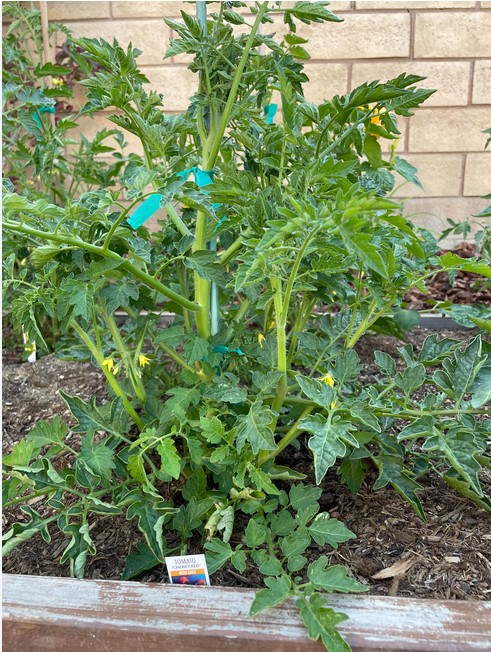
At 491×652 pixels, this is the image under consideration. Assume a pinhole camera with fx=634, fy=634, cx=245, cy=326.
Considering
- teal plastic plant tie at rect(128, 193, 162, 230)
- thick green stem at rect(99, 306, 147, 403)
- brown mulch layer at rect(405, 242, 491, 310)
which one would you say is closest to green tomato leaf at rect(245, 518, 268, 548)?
thick green stem at rect(99, 306, 147, 403)

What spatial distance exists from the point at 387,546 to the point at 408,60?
237 centimetres

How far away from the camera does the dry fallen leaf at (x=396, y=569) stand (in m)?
1.07

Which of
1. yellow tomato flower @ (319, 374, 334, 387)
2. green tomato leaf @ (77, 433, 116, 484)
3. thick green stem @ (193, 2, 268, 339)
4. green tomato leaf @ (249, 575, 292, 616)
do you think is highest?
thick green stem @ (193, 2, 268, 339)

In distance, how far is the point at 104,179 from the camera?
6.40 feet

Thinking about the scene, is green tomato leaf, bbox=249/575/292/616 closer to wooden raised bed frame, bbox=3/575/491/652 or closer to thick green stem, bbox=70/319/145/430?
wooden raised bed frame, bbox=3/575/491/652

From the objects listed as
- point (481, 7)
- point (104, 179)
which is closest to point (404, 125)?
point (481, 7)

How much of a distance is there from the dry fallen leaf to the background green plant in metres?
0.08

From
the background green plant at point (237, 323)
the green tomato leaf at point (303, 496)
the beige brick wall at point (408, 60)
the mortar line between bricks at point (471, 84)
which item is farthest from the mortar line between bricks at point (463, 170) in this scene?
the green tomato leaf at point (303, 496)

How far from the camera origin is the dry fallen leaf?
3.50ft

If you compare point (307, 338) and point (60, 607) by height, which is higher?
point (307, 338)

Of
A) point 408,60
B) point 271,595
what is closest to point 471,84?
point 408,60

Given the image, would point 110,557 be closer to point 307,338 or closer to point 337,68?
point 307,338

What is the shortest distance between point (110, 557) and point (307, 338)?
54 cm

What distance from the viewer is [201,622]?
0.88m
